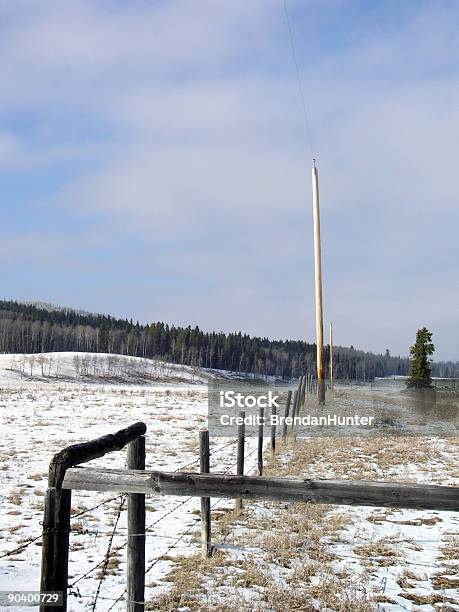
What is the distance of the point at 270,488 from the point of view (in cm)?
399

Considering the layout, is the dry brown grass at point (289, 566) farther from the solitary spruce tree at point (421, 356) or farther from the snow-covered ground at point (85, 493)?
A: the solitary spruce tree at point (421, 356)

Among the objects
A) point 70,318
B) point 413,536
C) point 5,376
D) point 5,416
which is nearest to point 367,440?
point 413,536

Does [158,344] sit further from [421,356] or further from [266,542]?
[266,542]

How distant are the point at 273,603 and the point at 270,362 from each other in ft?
517

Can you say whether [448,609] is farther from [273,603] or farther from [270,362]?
[270,362]

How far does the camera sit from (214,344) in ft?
496

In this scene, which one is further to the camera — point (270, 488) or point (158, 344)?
point (158, 344)

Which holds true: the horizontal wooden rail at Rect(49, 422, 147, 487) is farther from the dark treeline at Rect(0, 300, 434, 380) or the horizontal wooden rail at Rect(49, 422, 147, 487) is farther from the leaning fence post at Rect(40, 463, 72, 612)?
the dark treeline at Rect(0, 300, 434, 380)

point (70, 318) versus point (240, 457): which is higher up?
point (70, 318)

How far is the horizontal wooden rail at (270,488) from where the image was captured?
3.79 meters

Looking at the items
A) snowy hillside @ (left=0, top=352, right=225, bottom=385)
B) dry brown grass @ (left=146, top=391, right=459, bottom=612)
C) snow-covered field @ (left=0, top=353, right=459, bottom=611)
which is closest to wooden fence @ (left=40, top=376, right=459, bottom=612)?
snow-covered field @ (left=0, top=353, right=459, bottom=611)

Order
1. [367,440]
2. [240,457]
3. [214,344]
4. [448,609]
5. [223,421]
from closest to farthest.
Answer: [448,609]
[240,457]
[367,440]
[223,421]
[214,344]

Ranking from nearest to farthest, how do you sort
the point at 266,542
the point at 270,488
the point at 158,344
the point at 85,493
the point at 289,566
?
1. the point at 270,488
2. the point at 289,566
3. the point at 266,542
4. the point at 85,493
5. the point at 158,344

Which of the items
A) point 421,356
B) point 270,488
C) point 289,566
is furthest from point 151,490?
point 421,356
